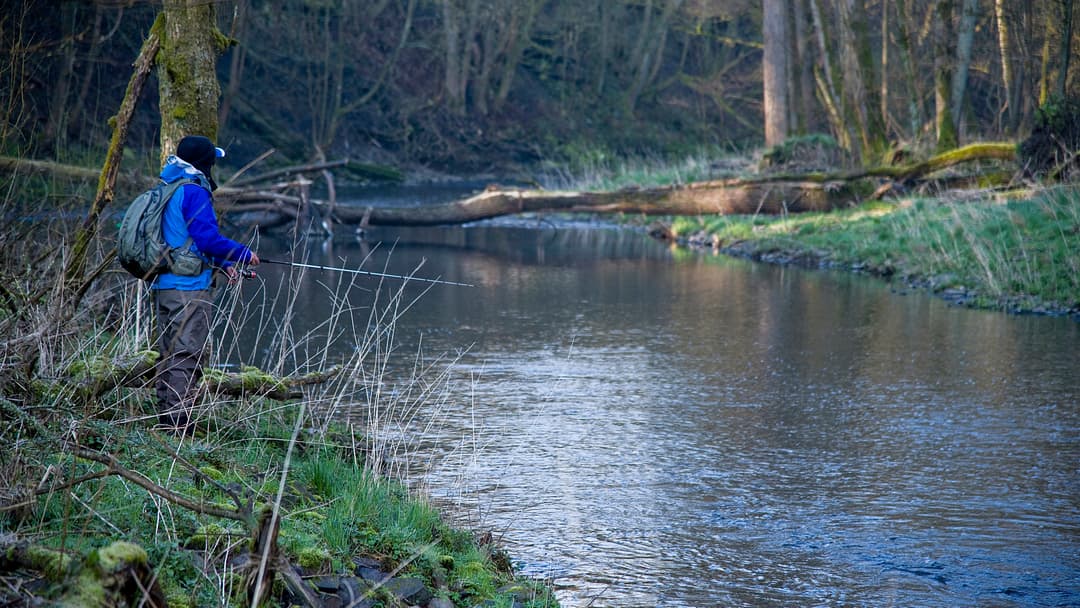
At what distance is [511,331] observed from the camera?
44.4 feet

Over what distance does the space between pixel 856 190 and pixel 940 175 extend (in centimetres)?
178

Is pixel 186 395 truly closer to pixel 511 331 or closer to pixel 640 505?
pixel 640 505

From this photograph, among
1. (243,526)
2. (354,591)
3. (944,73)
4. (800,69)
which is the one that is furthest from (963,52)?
(243,526)

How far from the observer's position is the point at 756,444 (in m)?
8.59

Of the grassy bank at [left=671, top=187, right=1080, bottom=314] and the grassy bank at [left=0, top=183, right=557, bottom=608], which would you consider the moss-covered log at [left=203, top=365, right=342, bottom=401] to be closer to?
the grassy bank at [left=0, top=183, right=557, bottom=608]

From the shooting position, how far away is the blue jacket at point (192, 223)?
21.7 ft

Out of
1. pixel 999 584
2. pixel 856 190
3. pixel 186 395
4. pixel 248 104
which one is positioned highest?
pixel 248 104

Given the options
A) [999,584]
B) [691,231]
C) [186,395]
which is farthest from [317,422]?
[691,231]

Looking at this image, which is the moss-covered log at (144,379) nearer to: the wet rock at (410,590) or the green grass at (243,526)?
the green grass at (243,526)

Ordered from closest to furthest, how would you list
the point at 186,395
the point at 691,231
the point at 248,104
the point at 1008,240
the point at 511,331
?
the point at 186,395
the point at 511,331
the point at 1008,240
the point at 691,231
the point at 248,104

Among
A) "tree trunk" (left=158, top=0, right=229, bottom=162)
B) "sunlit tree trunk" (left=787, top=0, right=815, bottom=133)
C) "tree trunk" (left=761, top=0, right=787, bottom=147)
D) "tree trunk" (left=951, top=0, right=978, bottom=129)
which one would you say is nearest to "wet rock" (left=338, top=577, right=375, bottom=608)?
"tree trunk" (left=158, top=0, right=229, bottom=162)

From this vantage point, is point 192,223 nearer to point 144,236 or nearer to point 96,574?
point 144,236

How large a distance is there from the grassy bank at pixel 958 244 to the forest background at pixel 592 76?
2.96 meters

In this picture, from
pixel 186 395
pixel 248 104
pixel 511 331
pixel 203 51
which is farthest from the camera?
pixel 248 104
